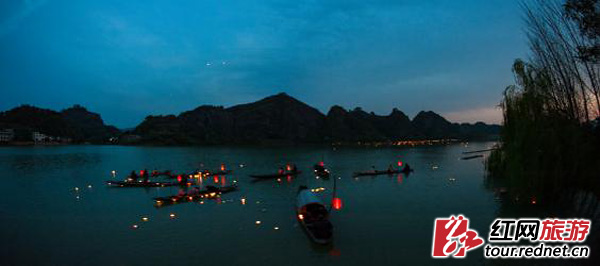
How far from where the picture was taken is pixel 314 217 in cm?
2406

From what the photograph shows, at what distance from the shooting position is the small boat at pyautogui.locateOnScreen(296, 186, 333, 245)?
21.8 meters

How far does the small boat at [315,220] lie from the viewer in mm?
21812

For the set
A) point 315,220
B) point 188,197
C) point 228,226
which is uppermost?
point 315,220

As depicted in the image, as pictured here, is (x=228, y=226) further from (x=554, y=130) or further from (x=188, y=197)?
(x=554, y=130)

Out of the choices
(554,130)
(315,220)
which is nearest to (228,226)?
(315,220)

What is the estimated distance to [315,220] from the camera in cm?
2344

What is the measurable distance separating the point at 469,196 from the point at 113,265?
120 feet

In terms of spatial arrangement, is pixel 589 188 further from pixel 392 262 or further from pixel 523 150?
pixel 392 262

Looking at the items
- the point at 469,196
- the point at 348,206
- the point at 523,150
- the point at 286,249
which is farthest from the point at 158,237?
the point at 469,196

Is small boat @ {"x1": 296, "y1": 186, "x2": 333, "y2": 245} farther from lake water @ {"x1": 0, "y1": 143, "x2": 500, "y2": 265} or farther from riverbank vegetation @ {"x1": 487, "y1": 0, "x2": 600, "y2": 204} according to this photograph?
riverbank vegetation @ {"x1": 487, "y1": 0, "x2": 600, "y2": 204}

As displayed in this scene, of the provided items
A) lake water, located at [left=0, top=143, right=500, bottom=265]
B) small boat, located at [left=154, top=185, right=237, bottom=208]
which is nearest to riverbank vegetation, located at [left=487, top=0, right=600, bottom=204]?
lake water, located at [left=0, top=143, right=500, bottom=265]

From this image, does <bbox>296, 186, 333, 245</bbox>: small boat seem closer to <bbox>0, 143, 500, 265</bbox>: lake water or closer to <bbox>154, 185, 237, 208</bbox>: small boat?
<bbox>0, 143, 500, 265</bbox>: lake water

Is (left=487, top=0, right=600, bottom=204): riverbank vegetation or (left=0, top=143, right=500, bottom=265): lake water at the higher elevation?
(left=487, top=0, right=600, bottom=204): riverbank vegetation

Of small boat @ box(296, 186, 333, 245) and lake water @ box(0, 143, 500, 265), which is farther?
small boat @ box(296, 186, 333, 245)
